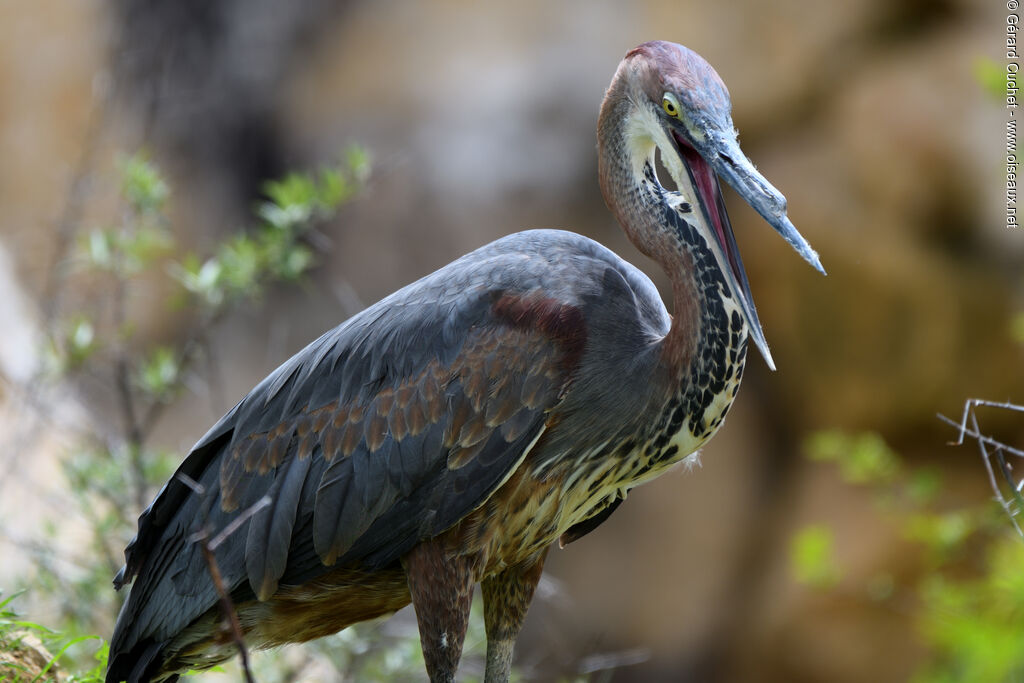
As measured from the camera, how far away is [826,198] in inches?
290

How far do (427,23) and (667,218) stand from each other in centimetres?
599

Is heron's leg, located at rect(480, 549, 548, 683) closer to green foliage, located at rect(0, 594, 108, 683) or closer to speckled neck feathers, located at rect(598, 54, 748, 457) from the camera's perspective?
speckled neck feathers, located at rect(598, 54, 748, 457)

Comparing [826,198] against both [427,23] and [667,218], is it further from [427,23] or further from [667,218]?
[667,218]

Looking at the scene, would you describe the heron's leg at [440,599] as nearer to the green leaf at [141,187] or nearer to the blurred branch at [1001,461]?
the blurred branch at [1001,461]

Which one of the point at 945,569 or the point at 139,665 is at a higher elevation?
the point at 139,665

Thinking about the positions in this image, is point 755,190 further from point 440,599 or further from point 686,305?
point 440,599

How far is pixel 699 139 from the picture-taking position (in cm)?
286

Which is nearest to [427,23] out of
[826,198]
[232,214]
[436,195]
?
[436,195]

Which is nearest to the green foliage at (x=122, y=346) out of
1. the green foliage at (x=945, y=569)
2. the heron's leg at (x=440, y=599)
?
the heron's leg at (x=440, y=599)

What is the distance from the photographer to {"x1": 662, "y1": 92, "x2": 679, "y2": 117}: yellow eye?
2.92 metres

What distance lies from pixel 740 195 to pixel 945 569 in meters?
5.53

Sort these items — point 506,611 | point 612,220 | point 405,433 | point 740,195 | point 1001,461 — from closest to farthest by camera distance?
point 1001,461 → point 740,195 → point 405,433 → point 506,611 → point 612,220

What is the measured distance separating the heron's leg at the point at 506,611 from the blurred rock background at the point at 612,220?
3.29 m

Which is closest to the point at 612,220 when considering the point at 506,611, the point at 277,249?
the point at 277,249
